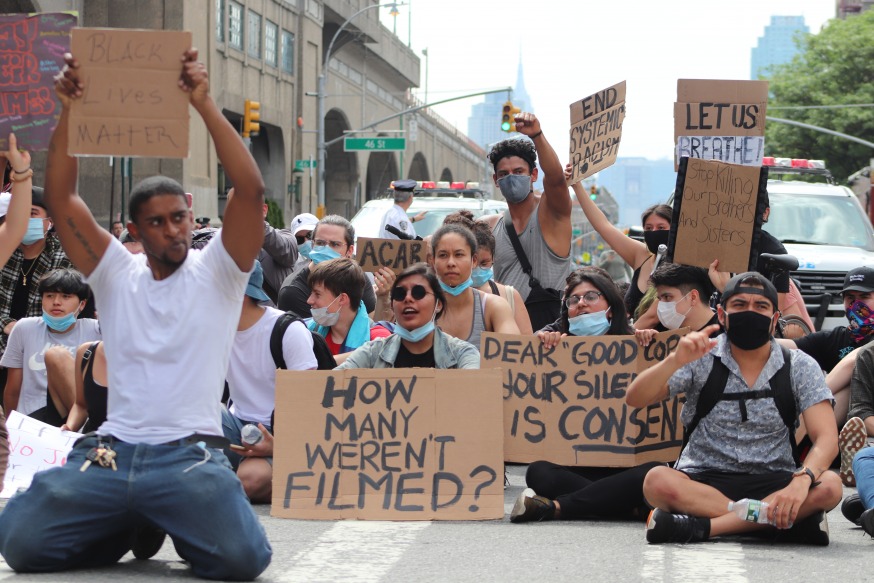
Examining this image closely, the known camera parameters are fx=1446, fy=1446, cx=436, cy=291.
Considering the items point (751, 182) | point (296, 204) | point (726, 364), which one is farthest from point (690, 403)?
point (296, 204)

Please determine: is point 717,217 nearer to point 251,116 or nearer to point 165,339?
point 165,339

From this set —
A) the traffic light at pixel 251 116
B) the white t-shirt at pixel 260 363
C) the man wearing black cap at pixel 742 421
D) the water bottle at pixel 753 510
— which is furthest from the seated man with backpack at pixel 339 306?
the traffic light at pixel 251 116

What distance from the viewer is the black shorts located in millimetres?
6715

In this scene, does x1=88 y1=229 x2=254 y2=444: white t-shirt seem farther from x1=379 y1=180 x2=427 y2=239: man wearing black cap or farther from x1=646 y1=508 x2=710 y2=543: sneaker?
x1=379 y1=180 x2=427 y2=239: man wearing black cap

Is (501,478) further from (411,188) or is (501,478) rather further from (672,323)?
(411,188)

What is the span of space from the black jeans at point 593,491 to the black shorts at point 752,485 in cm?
77

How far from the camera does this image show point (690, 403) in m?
6.88

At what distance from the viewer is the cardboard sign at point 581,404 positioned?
8.02 meters

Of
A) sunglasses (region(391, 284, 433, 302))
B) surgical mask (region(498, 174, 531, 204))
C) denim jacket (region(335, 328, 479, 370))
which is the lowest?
denim jacket (region(335, 328, 479, 370))

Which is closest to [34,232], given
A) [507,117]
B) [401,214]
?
[401,214]

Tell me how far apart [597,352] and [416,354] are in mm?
1042

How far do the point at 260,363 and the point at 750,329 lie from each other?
9.12ft

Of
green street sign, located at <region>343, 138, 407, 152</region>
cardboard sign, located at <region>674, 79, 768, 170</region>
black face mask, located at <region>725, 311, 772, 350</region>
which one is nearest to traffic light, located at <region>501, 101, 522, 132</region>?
green street sign, located at <region>343, 138, 407, 152</region>

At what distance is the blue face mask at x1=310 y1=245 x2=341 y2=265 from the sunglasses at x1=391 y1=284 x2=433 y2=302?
2634mm
